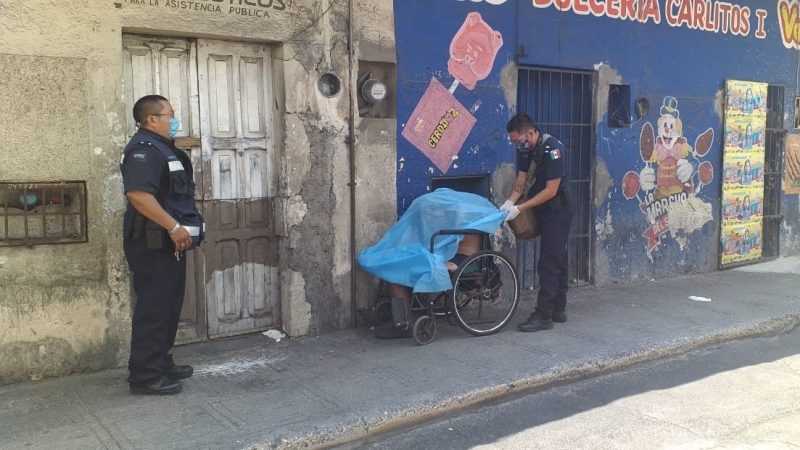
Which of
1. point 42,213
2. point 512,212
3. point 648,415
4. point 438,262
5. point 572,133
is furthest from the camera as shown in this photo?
point 572,133

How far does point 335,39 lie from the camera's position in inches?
231

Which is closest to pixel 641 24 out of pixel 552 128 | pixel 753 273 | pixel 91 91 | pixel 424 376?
pixel 552 128

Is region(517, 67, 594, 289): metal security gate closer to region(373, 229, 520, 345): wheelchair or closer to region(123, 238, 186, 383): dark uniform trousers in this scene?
region(373, 229, 520, 345): wheelchair

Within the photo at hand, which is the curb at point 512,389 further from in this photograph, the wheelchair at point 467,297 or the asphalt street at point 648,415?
the wheelchair at point 467,297

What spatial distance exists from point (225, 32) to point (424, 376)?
3083 millimetres

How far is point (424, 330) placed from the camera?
5641 mm

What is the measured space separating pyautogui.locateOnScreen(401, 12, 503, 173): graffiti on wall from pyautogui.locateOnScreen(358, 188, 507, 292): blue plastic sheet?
0.75 metres

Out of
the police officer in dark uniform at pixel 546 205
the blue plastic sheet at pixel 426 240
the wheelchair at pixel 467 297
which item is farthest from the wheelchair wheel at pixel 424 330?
the police officer in dark uniform at pixel 546 205

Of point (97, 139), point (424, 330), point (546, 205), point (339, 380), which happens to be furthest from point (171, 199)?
point (546, 205)

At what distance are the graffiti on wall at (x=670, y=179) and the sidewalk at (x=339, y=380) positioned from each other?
171 cm

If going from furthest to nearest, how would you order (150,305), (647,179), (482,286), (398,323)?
(647,179), (482,286), (398,323), (150,305)

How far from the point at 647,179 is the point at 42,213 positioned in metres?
6.81

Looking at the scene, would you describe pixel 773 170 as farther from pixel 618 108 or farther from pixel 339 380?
pixel 339 380

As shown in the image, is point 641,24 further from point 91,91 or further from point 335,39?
point 91,91
